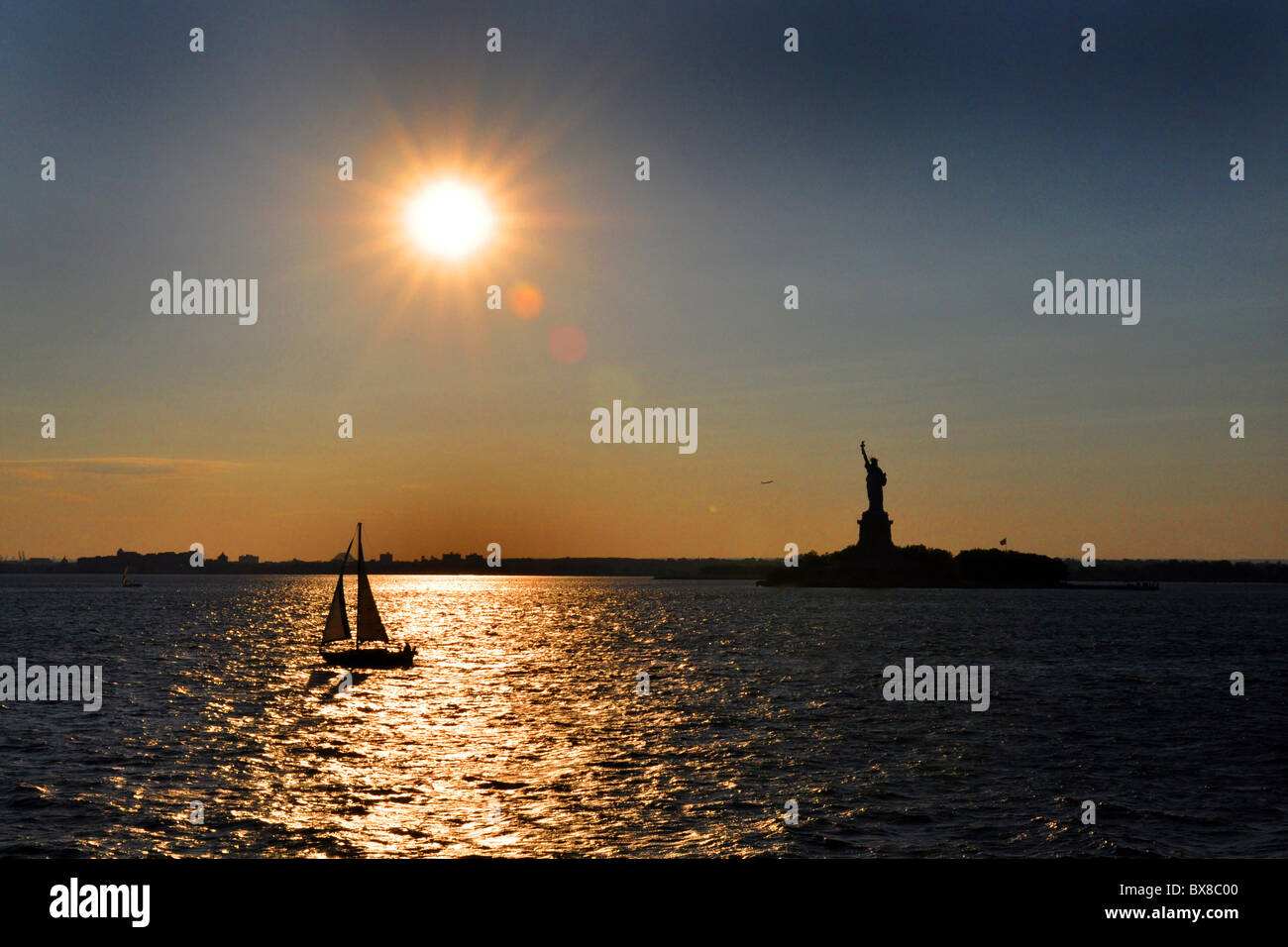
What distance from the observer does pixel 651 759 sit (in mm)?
34906

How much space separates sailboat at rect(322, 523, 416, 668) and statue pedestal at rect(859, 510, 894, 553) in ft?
418

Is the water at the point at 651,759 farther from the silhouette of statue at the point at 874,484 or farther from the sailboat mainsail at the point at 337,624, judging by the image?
the silhouette of statue at the point at 874,484

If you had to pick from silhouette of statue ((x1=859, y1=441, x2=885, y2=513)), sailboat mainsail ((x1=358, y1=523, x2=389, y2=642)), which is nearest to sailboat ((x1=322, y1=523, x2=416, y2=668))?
sailboat mainsail ((x1=358, y1=523, x2=389, y2=642))

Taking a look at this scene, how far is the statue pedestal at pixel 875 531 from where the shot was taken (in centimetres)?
18238

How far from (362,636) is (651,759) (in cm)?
3834

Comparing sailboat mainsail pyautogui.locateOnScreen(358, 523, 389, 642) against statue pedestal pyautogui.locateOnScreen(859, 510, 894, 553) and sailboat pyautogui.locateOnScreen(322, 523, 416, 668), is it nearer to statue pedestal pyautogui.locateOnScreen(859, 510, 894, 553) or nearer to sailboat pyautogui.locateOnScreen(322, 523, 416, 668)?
sailboat pyautogui.locateOnScreen(322, 523, 416, 668)

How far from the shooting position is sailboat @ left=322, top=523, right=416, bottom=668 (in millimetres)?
66562

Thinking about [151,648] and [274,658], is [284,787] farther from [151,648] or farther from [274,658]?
[151,648]

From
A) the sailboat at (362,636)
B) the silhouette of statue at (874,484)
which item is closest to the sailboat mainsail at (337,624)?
the sailboat at (362,636)
